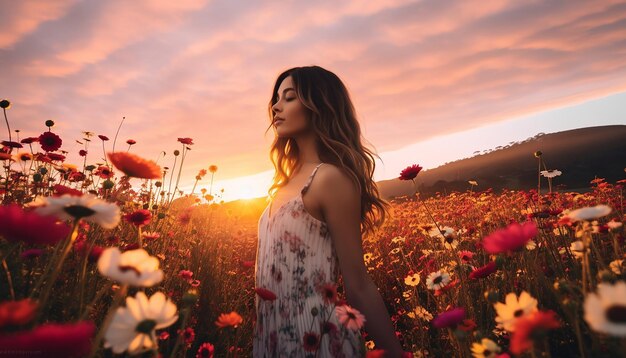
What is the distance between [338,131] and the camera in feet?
8.14

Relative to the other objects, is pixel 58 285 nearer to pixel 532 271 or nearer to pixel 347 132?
pixel 347 132

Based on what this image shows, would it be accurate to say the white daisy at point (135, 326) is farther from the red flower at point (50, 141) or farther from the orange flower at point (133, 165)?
the red flower at point (50, 141)

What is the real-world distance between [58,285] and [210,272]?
158 cm

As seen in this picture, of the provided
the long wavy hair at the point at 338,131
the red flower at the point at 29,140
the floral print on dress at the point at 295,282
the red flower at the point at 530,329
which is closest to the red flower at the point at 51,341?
the red flower at the point at 530,329

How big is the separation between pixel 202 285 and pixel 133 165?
6.50 ft

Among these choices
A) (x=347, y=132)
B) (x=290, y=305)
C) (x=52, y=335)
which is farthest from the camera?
(x=347, y=132)

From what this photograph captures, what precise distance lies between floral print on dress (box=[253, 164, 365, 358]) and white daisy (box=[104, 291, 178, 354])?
1.10 m

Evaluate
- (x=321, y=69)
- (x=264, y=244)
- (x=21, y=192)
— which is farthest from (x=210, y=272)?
(x=321, y=69)

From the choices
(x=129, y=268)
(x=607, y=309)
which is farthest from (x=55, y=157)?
(x=607, y=309)

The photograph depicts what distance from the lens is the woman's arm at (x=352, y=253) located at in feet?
5.41

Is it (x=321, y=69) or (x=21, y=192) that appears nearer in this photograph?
(x=321, y=69)

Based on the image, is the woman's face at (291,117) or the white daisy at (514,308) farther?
the woman's face at (291,117)

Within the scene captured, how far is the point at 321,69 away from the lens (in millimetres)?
2648

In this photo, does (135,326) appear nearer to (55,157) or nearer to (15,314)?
(15,314)
